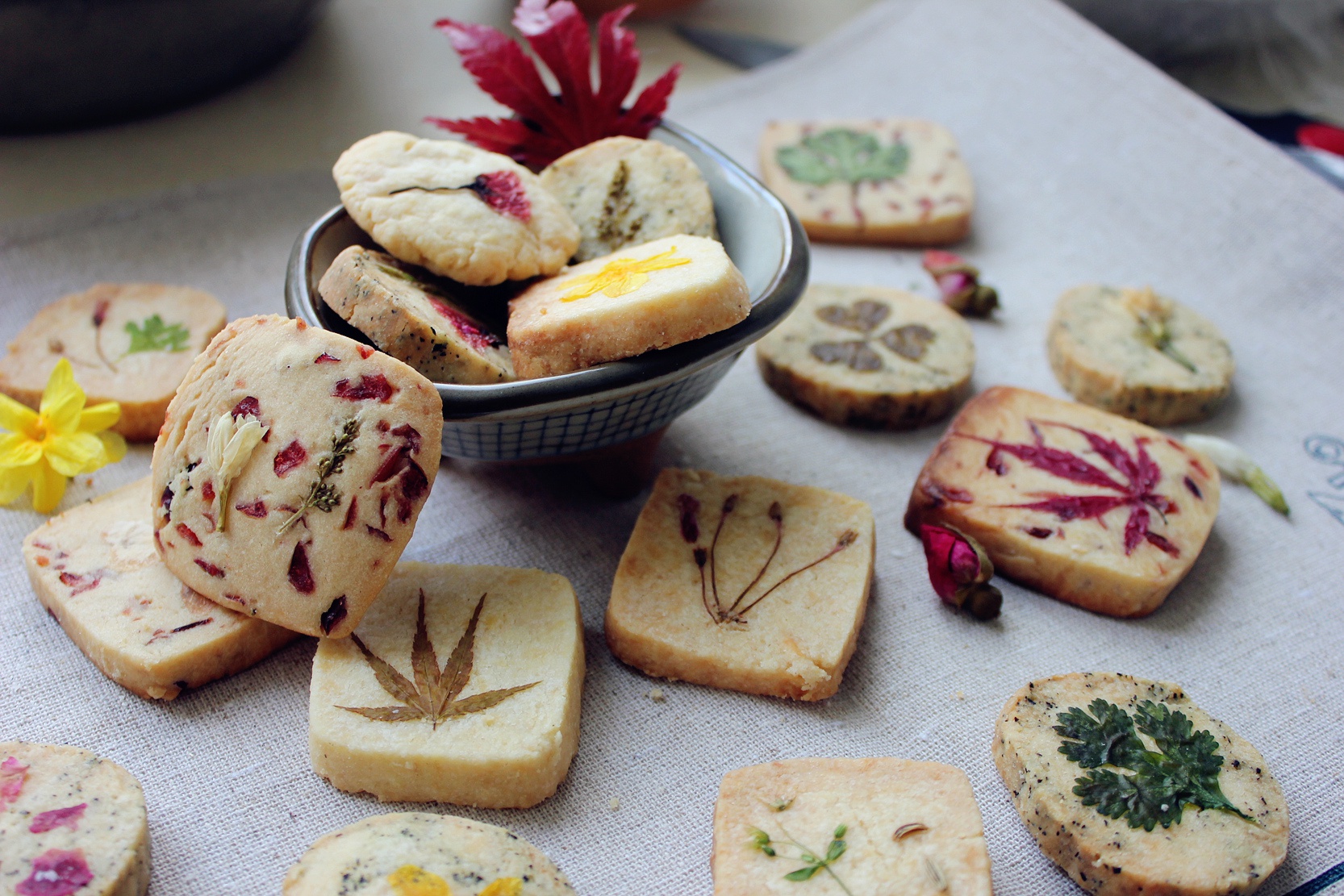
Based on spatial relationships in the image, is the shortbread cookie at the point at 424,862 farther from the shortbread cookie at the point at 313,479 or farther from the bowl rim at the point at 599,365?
the bowl rim at the point at 599,365

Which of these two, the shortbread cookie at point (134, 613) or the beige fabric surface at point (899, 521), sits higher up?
the shortbread cookie at point (134, 613)

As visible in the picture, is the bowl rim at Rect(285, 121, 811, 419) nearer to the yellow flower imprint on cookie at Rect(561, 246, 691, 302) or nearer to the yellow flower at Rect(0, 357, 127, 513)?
the yellow flower imprint on cookie at Rect(561, 246, 691, 302)

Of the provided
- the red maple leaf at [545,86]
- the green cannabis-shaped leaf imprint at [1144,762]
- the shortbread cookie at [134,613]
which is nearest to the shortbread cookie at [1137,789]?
the green cannabis-shaped leaf imprint at [1144,762]

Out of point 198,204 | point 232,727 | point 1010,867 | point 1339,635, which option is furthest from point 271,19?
point 1339,635

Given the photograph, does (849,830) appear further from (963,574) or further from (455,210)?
(455,210)

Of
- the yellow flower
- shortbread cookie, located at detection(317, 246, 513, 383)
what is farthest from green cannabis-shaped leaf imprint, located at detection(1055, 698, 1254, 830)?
the yellow flower

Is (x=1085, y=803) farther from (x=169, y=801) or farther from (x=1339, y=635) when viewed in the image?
(x=169, y=801)

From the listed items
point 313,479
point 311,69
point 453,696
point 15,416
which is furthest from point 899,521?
point 311,69
